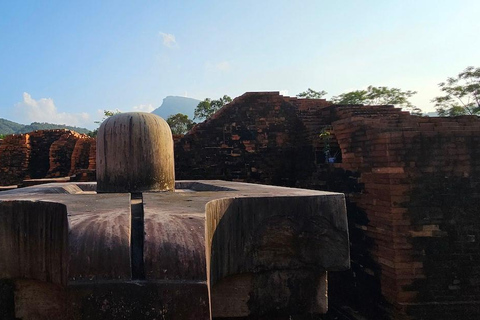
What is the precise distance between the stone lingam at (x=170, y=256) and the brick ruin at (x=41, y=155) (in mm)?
7618

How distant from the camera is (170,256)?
1044 mm

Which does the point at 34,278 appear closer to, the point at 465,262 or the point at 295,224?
the point at 295,224

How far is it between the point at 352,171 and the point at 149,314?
10.3 ft

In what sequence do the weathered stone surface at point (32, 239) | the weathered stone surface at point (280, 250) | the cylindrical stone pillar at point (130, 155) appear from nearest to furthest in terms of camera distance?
1. the weathered stone surface at point (32, 239)
2. the weathered stone surface at point (280, 250)
3. the cylindrical stone pillar at point (130, 155)

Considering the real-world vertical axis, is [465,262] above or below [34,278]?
below

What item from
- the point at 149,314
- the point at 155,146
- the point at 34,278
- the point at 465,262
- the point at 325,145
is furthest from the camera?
the point at 325,145

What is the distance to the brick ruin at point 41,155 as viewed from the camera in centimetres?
866

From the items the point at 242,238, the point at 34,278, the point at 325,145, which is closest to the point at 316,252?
the point at 242,238

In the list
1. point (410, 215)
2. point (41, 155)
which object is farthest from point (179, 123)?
point (410, 215)

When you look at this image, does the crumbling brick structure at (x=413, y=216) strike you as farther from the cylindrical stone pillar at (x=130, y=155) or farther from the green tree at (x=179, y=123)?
the green tree at (x=179, y=123)

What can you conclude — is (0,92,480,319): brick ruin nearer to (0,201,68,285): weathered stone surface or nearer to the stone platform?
the stone platform

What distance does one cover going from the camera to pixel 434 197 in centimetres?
316

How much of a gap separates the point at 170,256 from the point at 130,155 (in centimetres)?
153

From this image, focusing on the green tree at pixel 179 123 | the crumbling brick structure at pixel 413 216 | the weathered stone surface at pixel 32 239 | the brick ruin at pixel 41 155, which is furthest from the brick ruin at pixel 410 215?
the green tree at pixel 179 123
